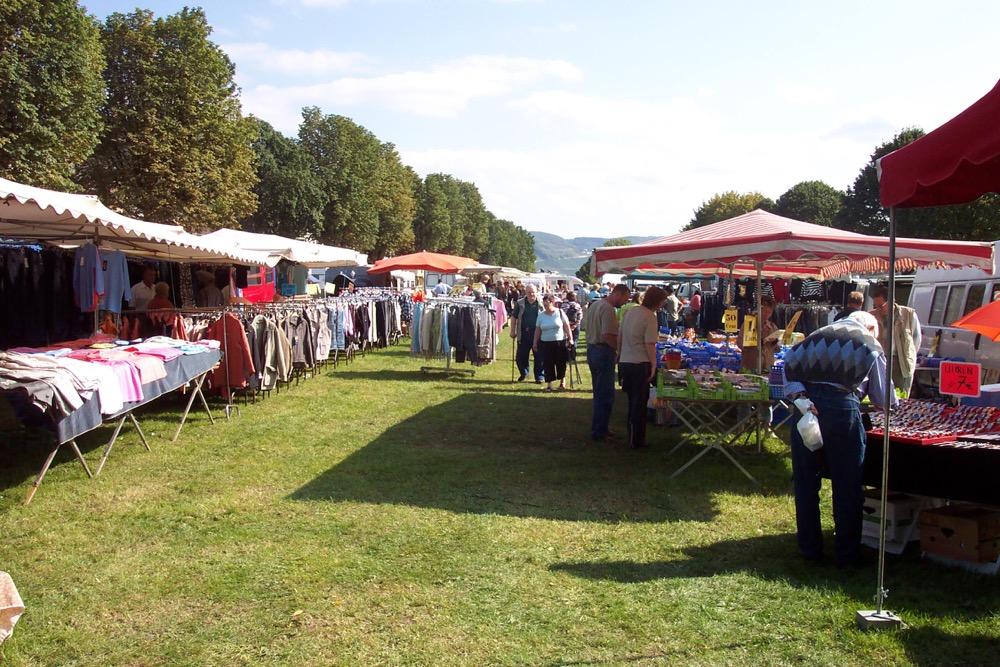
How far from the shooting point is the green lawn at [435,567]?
139 inches

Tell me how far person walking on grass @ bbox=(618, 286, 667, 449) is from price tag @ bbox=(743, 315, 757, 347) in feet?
4.27

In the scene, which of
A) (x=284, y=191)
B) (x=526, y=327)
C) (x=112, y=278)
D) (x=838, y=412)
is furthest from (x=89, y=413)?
(x=284, y=191)

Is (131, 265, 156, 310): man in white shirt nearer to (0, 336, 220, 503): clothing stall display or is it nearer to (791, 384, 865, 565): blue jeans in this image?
(0, 336, 220, 503): clothing stall display

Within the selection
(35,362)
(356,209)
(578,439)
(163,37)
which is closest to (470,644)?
(35,362)

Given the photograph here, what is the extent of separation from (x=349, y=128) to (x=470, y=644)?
50401mm

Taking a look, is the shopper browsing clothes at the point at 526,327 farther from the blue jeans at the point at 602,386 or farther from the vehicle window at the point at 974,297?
the vehicle window at the point at 974,297

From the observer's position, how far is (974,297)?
37.1 ft

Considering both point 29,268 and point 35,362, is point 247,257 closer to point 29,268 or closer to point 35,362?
point 29,268

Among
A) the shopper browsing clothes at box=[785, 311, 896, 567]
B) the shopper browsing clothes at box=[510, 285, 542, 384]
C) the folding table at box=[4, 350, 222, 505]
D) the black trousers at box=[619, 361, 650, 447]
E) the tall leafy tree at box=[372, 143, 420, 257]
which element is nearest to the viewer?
the shopper browsing clothes at box=[785, 311, 896, 567]

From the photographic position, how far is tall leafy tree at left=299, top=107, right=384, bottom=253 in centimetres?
4688

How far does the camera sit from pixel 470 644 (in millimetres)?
3545

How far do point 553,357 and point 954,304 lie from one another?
630 cm

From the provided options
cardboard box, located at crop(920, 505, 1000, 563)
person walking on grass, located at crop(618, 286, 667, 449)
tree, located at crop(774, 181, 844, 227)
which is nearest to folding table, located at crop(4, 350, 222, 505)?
person walking on grass, located at crop(618, 286, 667, 449)

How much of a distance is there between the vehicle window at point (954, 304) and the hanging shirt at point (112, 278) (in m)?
11.7
